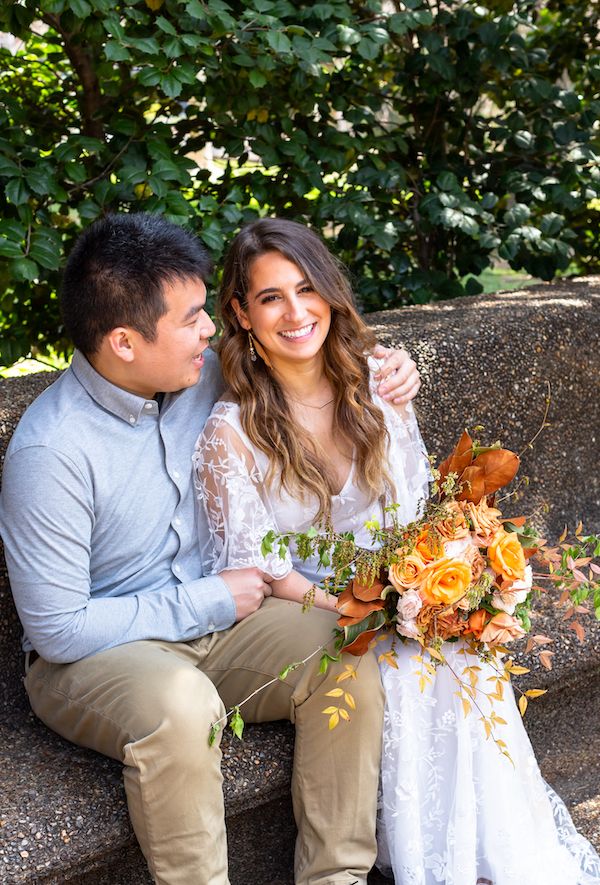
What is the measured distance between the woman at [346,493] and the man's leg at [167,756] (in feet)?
1.32

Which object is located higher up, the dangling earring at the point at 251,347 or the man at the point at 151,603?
the dangling earring at the point at 251,347

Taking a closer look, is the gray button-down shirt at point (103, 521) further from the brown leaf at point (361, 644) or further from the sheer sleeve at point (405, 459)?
the sheer sleeve at point (405, 459)

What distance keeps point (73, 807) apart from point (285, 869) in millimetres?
699

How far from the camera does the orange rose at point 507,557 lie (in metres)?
2.24

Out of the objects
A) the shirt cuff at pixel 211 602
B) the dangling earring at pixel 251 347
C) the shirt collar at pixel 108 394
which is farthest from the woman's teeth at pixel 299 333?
the shirt cuff at pixel 211 602

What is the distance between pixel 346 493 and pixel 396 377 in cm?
35

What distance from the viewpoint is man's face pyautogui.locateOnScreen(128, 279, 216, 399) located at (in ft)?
8.13

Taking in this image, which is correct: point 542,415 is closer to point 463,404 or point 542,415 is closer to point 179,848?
point 463,404

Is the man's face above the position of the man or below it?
above

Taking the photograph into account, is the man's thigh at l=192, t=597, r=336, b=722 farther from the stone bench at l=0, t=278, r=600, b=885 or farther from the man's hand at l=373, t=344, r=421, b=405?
the man's hand at l=373, t=344, r=421, b=405

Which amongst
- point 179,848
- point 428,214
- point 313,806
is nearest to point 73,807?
point 179,848

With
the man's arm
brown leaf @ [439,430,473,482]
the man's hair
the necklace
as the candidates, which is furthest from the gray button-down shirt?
brown leaf @ [439,430,473,482]

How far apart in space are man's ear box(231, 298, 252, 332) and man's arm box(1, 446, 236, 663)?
23.5 inches

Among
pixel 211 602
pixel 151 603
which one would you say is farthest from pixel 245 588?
pixel 151 603
